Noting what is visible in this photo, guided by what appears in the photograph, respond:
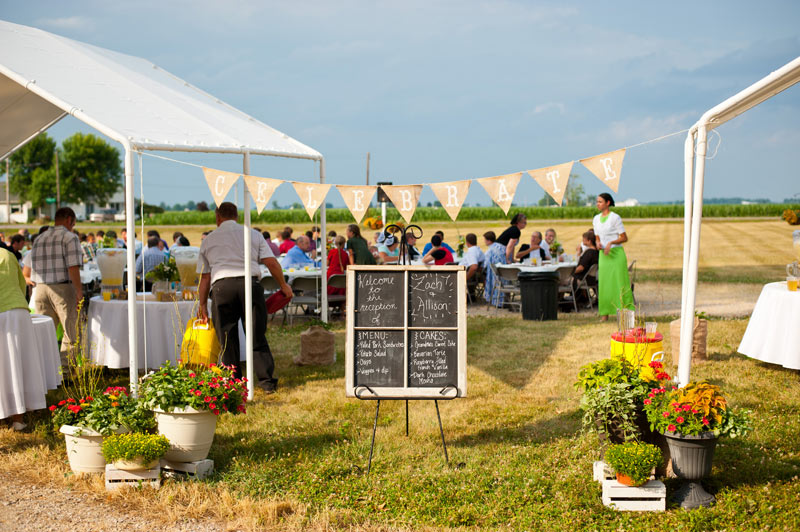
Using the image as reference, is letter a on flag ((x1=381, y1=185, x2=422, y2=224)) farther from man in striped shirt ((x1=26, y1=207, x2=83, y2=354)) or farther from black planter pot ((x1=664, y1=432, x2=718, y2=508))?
man in striped shirt ((x1=26, y1=207, x2=83, y2=354))

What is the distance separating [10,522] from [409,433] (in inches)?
108

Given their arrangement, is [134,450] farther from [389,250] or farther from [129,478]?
[389,250]

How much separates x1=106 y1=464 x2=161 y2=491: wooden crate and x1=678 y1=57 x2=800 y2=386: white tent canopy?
11.3 feet

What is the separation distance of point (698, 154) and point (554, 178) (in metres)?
1.11

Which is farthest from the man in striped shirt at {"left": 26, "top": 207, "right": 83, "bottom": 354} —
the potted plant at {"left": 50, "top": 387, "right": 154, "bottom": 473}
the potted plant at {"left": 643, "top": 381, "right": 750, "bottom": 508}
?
the potted plant at {"left": 643, "top": 381, "right": 750, "bottom": 508}

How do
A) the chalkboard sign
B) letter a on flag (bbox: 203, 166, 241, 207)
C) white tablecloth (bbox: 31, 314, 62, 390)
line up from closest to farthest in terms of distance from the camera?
the chalkboard sign → white tablecloth (bbox: 31, 314, 62, 390) → letter a on flag (bbox: 203, 166, 241, 207)

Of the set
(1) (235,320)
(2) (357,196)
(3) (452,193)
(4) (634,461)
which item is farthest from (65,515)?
(3) (452,193)

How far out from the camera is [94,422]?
455 centimetres

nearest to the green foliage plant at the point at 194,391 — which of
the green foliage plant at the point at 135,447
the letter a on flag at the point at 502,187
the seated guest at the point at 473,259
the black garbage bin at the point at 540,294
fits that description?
the green foliage plant at the point at 135,447

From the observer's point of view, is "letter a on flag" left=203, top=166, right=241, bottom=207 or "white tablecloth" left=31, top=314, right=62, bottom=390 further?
"letter a on flag" left=203, top=166, right=241, bottom=207

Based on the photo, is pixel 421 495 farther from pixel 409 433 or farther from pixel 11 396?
pixel 11 396

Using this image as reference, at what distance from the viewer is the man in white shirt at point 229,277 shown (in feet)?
21.2

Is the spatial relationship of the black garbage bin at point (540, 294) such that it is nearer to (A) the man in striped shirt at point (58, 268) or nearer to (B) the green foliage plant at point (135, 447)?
(A) the man in striped shirt at point (58, 268)

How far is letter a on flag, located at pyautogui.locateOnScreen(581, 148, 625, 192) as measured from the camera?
5020 millimetres
